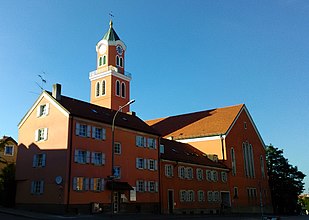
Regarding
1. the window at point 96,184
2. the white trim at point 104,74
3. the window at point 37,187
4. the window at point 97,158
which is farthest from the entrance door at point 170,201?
the white trim at point 104,74

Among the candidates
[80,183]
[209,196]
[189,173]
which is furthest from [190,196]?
[80,183]

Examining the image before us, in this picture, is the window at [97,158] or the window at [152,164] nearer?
the window at [97,158]

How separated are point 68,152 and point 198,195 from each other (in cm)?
2256

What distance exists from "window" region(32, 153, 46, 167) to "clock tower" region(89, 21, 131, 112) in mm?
31903

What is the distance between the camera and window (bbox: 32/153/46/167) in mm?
33375

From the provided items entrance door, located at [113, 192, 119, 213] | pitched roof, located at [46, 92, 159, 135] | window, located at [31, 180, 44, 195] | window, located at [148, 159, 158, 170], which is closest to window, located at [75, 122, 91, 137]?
pitched roof, located at [46, 92, 159, 135]

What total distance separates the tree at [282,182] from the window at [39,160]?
157 feet

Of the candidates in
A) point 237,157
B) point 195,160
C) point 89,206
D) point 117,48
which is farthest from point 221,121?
point 89,206

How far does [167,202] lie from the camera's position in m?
42.5

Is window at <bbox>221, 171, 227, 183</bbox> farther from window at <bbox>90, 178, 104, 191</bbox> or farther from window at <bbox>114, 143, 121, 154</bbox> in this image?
window at <bbox>90, 178, 104, 191</bbox>

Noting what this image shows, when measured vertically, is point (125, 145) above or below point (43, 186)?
above

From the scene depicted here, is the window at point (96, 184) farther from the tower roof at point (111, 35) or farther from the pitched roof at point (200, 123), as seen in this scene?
the tower roof at point (111, 35)

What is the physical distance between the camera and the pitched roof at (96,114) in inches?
1348

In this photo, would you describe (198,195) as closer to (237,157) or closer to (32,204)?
(237,157)
